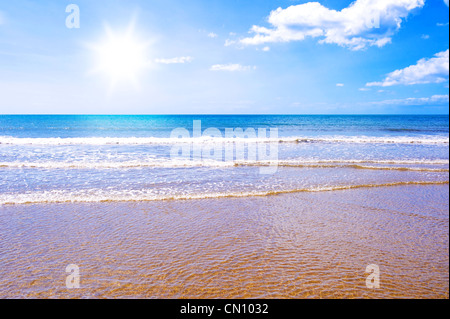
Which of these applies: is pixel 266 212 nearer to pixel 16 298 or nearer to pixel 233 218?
pixel 233 218

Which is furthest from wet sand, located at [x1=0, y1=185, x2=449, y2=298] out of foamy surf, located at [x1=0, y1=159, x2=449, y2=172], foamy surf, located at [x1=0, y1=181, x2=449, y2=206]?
foamy surf, located at [x1=0, y1=159, x2=449, y2=172]

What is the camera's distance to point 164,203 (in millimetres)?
7445

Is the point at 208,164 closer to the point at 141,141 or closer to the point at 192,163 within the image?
the point at 192,163

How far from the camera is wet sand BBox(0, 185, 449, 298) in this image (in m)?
3.72

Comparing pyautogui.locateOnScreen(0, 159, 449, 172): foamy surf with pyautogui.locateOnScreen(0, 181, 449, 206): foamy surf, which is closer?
pyautogui.locateOnScreen(0, 181, 449, 206): foamy surf

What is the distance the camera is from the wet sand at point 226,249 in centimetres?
372

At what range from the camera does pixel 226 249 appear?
483 centimetres

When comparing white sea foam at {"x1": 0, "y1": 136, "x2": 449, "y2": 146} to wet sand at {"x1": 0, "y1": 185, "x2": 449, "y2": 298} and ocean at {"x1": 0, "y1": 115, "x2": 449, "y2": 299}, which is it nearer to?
ocean at {"x1": 0, "y1": 115, "x2": 449, "y2": 299}

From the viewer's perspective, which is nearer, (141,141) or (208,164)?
(208,164)

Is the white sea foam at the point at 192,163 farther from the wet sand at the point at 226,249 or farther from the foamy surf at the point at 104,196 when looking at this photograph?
the wet sand at the point at 226,249

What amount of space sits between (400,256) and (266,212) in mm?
3025

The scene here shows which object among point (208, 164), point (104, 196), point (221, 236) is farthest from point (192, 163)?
point (221, 236)

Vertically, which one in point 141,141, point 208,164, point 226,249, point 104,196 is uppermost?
point 141,141
